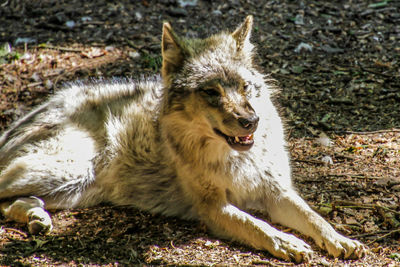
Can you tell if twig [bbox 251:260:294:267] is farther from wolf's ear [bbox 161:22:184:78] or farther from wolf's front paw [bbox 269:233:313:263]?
wolf's ear [bbox 161:22:184:78]

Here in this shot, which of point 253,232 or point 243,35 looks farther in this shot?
point 243,35

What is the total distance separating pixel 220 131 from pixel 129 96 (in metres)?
1.79

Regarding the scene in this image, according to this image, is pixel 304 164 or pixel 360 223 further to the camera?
pixel 304 164

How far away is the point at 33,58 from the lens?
24.5 ft

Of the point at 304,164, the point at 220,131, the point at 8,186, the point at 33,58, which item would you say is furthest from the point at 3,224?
the point at 33,58

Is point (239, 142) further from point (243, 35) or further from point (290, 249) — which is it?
point (243, 35)

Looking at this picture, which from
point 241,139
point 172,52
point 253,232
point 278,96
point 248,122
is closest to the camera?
point 248,122

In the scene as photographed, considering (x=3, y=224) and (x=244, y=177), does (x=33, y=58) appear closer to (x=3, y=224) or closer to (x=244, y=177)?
(x=3, y=224)

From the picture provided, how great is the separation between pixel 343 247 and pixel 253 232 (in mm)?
728

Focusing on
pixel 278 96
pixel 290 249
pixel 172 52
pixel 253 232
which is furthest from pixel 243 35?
pixel 278 96

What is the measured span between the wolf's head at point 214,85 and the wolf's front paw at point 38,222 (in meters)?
1.45

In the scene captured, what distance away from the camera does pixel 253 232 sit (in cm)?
416

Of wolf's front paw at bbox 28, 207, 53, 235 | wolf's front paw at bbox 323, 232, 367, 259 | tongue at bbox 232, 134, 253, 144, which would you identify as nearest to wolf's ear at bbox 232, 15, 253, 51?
tongue at bbox 232, 134, 253, 144

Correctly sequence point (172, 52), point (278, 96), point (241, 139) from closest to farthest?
1. point (241, 139)
2. point (172, 52)
3. point (278, 96)
